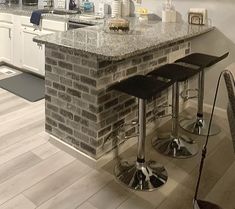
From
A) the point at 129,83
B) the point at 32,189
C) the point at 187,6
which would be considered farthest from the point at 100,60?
the point at 187,6

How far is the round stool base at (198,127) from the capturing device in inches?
112

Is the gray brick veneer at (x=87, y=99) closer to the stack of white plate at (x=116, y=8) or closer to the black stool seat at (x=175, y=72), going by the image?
the black stool seat at (x=175, y=72)

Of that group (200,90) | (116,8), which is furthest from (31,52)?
(200,90)

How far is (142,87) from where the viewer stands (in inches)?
76.8

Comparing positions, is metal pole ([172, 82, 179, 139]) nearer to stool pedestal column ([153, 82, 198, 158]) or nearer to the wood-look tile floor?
stool pedestal column ([153, 82, 198, 158])

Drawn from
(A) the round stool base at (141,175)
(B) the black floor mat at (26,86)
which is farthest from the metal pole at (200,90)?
(B) the black floor mat at (26,86)

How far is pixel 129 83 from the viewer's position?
204cm

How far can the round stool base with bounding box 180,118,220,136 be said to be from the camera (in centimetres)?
284

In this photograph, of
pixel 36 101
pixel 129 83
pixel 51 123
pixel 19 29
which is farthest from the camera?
pixel 19 29

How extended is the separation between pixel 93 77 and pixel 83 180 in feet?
2.42

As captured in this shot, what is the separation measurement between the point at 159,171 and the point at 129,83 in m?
0.71

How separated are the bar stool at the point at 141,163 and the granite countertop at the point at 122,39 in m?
0.20

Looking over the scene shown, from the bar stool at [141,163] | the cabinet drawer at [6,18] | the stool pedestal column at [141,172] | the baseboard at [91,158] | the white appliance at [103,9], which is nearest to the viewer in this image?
the bar stool at [141,163]

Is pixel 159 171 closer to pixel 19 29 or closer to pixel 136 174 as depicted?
pixel 136 174
